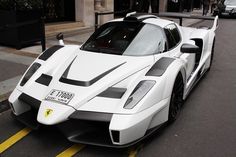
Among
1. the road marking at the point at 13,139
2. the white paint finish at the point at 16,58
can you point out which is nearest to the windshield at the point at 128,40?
the road marking at the point at 13,139

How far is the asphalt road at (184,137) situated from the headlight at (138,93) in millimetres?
549

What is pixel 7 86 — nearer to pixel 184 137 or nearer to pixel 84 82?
pixel 84 82

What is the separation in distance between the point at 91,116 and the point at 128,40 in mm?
1658

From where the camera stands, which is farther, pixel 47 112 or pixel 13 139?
pixel 13 139

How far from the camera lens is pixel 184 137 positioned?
399 centimetres

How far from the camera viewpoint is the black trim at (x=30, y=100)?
370 centimetres

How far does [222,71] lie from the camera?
744cm

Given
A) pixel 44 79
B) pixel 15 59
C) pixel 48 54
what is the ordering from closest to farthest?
1. pixel 44 79
2. pixel 48 54
3. pixel 15 59

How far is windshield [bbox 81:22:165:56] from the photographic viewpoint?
4488 mm

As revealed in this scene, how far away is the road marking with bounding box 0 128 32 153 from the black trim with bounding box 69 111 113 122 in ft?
3.03

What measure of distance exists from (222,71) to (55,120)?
16.8 ft

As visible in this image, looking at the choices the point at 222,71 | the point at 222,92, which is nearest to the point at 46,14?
the point at 222,71

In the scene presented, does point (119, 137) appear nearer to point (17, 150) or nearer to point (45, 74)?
point (17, 150)

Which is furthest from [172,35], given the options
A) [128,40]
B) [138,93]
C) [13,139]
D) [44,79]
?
[13,139]
